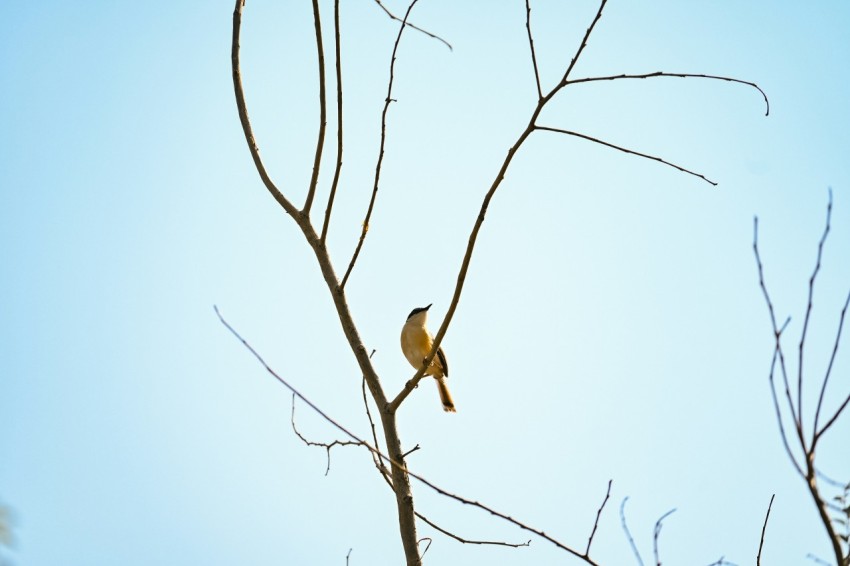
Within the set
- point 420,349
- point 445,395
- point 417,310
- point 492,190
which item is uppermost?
point 417,310

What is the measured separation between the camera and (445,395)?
7156 millimetres

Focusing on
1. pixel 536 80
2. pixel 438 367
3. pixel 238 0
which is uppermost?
pixel 438 367

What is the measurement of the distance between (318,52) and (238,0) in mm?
620

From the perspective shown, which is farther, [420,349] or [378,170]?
[420,349]

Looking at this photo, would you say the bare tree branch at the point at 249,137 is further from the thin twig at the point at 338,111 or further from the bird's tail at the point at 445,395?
the bird's tail at the point at 445,395

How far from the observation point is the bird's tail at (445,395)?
23.4 ft

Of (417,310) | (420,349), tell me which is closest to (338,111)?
(420,349)

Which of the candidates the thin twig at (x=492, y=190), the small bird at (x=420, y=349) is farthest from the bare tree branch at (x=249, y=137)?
the small bird at (x=420, y=349)

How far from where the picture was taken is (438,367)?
6867 mm

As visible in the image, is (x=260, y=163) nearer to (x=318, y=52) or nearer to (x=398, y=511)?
(x=318, y=52)

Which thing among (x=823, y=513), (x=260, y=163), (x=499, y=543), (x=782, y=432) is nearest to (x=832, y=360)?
(x=782, y=432)

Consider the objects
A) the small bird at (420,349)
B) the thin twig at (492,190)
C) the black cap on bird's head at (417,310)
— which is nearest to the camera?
the thin twig at (492,190)

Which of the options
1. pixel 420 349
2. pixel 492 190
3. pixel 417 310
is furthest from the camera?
pixel 417 310

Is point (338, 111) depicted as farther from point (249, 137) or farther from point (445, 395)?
point (445, 395)
